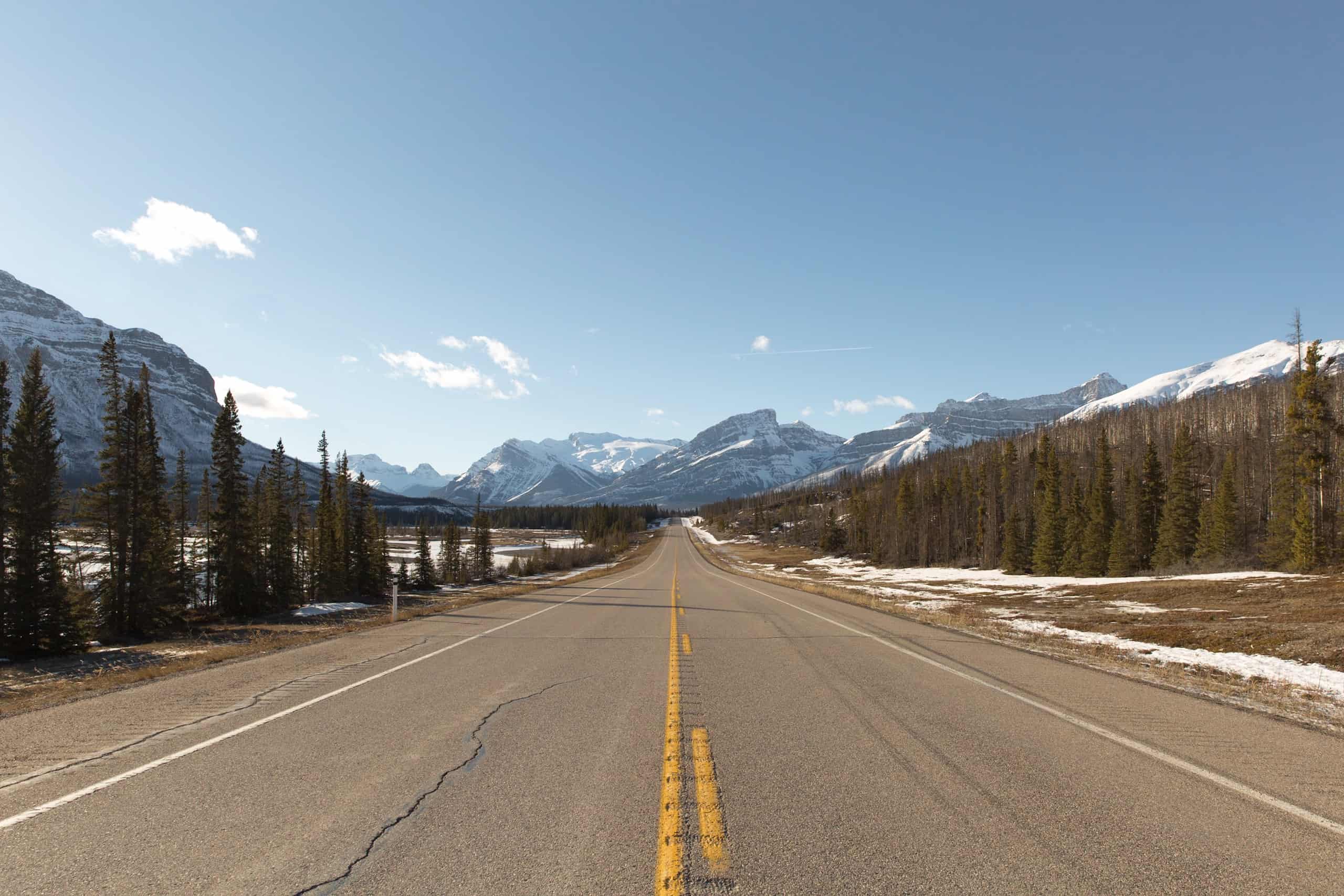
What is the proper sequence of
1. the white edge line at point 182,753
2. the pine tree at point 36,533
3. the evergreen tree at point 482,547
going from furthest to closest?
1. the evergreen tree at point 482,547
2. the pine tree at point 36,533
3. the white edge line at point 182,753

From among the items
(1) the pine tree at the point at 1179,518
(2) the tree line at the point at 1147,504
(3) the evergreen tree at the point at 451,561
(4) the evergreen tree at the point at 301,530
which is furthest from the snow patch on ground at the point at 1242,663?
(3) the evergreen tree at the point at 451,561

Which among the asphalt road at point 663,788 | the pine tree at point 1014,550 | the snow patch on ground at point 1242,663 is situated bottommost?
the pine tree at point 1014,550

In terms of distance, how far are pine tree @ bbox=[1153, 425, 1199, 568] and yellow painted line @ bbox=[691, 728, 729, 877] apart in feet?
204

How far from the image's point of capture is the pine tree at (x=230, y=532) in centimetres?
3778

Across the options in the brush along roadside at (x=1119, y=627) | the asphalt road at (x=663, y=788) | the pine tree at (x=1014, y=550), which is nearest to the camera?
the asphalt road at (x=663, y=788)

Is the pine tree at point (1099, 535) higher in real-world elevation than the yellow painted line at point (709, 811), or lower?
lower

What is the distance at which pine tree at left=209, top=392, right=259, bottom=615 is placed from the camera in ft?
124

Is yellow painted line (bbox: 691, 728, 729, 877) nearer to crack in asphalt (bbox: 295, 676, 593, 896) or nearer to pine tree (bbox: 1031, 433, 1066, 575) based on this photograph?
→ crack in asphalt (bbox: 295, 676, 593, 896)

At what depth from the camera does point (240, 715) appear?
7.83 meters

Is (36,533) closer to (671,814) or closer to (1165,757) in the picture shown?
(671,814)

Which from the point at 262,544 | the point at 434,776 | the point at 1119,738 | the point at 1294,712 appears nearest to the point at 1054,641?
the point at 1294,712

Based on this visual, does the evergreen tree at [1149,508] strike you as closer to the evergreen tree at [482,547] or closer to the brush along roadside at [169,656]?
the brush along roadside at [169,656]

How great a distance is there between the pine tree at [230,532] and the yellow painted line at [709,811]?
1603 inches

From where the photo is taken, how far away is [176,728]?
733cm
